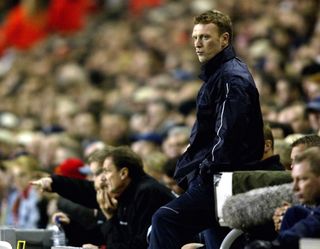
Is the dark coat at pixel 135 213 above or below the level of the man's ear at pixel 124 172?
below

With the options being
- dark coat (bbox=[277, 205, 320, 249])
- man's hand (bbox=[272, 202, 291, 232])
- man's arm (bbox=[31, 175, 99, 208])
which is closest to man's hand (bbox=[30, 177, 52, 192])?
man's arm (bbox=[31, 175, 99, 208])

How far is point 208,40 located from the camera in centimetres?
831

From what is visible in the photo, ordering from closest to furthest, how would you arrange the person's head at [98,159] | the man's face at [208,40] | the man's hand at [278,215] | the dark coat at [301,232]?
the dark coat at [301,232] → the man's hand at [278,215] → the man's face at [208,40] → the person's head at [98,159]

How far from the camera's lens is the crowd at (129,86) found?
41.1 feet

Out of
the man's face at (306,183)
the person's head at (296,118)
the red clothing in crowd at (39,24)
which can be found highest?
the red clothing in crowd at (39,24)

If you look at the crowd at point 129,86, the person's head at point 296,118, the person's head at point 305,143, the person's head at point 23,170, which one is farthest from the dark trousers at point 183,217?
the person's head at point 23,170

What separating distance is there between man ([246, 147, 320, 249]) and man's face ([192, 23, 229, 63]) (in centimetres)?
138

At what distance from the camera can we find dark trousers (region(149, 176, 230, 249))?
26.7ft

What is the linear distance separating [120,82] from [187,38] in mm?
1266

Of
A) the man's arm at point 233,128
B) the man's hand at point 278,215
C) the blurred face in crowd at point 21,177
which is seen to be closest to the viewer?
the man's hand at point 278,215

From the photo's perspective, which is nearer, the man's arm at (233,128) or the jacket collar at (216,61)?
the man's arm at (233,128)

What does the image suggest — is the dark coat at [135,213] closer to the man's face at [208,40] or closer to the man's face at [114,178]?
the man's face at [114,178]

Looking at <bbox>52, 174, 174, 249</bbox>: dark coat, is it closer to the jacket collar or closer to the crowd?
the crowd

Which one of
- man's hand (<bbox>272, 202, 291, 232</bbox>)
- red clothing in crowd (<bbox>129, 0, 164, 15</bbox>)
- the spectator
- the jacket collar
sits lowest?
the spectator
